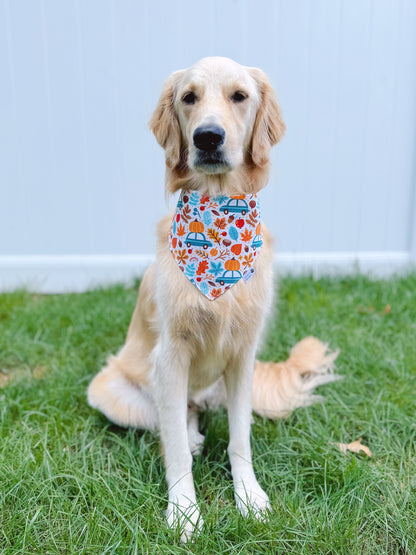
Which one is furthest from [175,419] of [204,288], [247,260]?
[247,260]

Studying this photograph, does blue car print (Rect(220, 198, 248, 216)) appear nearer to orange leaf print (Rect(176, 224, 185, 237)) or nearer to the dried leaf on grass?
orange leaf print (Rect(176, 224, 185, 237))

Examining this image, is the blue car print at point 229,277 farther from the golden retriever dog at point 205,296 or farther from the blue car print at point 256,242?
the blue car print at point 256,242

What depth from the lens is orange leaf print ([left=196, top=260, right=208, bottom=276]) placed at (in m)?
1.69

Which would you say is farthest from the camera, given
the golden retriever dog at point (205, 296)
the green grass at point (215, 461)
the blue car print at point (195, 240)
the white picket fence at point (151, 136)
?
the white picket fence at point (151, 136)

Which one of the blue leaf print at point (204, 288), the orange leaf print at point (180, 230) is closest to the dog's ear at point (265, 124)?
the orange leaf print at point (180, 230)

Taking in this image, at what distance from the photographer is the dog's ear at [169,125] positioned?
1.81 meters

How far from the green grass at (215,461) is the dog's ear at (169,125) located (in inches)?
46.0

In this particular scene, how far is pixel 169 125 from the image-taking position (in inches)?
71.7

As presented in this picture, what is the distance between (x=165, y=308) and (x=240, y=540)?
806 millimetres

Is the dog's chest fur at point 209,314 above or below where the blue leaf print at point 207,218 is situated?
below

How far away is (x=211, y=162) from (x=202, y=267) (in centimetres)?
37

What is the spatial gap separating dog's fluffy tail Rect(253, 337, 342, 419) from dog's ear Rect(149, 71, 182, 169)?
1.14m

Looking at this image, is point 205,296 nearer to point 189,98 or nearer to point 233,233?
point 233,233

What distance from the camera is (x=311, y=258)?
402 centimetres
